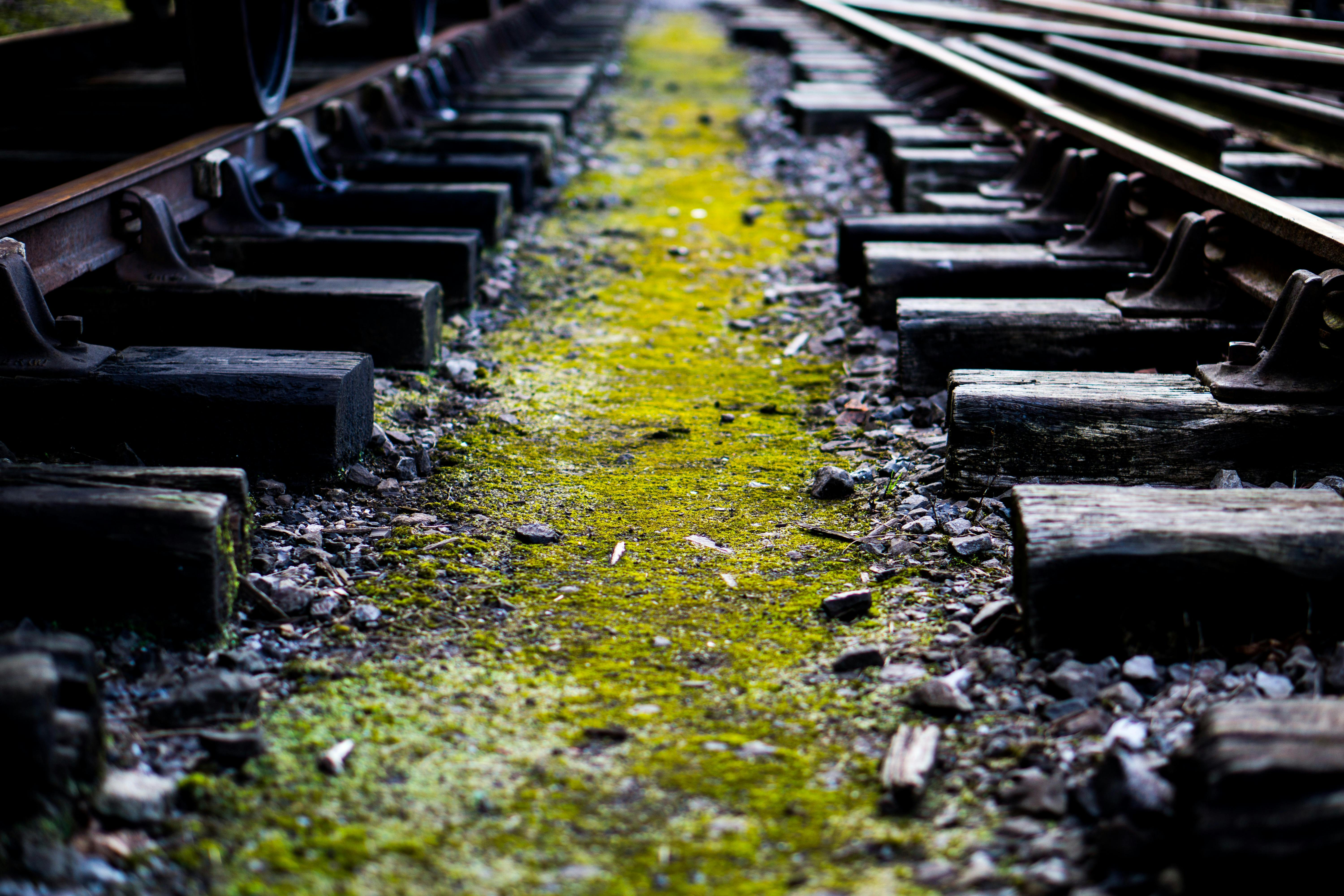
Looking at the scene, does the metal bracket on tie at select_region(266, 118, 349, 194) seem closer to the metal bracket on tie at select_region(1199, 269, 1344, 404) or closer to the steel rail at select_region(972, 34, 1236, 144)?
the metal bracket on tie at select_region(1199, 269, 1344, 404)

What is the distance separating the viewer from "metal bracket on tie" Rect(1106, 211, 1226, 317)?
3.44 metres

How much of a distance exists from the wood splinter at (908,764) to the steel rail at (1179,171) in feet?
5.73

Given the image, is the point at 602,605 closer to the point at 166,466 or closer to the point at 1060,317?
the point at 166,466

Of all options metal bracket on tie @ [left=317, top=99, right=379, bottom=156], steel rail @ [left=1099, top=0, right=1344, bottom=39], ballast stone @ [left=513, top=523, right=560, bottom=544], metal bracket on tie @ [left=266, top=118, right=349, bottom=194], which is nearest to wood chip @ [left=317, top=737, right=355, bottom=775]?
ballast stone @ [left=513, top=523, right=560, bottom=544]

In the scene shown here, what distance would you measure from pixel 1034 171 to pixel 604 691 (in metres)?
3.89

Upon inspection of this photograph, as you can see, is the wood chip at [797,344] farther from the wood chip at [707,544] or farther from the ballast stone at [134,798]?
the ballast stone at [134,798]

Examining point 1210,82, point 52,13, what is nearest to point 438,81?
point 1210,82

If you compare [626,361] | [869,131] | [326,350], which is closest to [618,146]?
[869,131]

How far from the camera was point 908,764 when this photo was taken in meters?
1.89

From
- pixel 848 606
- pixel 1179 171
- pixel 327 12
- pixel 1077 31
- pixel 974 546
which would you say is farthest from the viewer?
pixel 1077 31

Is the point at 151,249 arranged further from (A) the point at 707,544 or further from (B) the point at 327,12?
(B) the point at 327,12

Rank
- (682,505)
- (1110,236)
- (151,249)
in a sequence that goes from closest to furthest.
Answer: (682,505)
(151,249)
(1110,236)

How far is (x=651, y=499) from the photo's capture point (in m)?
3.01

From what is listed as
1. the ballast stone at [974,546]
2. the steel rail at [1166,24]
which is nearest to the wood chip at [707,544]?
the ballast stone at [974,546]
